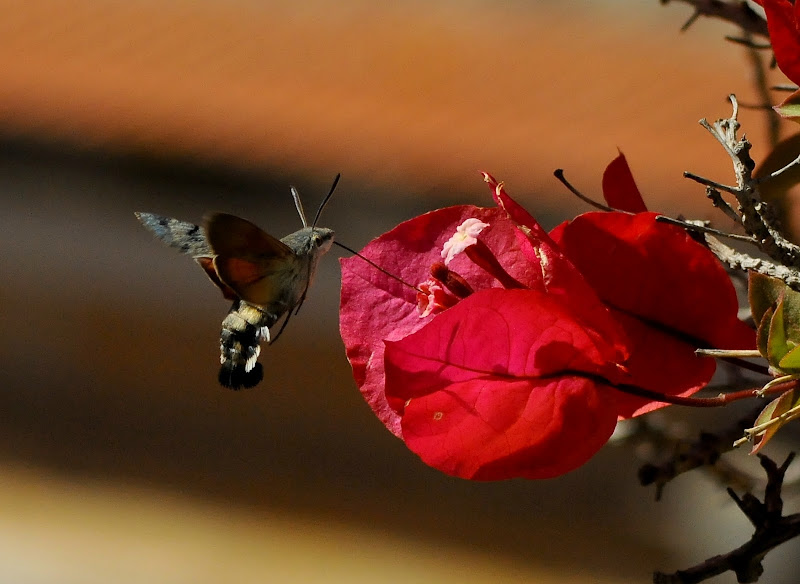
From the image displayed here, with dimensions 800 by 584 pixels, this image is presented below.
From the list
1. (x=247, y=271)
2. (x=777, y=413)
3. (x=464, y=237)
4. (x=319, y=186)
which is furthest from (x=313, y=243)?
(x=319, y=186)

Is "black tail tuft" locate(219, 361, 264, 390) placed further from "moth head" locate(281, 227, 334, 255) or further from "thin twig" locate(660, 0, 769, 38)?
"thin twig" locate(660, 0, 769, 38)

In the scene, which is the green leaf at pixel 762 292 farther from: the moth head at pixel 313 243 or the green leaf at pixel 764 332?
the moth head at pixel 313 243

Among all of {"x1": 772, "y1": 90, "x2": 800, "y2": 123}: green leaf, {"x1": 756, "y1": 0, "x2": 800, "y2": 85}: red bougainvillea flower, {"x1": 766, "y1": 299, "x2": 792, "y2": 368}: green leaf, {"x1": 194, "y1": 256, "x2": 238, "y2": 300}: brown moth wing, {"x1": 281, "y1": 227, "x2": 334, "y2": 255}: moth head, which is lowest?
{"x1": 766, "y1": 299, "x2": 792, "y2": 368}: green leaf

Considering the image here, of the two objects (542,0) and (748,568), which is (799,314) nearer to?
(748,568)

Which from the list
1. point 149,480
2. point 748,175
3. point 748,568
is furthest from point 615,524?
point 748,175

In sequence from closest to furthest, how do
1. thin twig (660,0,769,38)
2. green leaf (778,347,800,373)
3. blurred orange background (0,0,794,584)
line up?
Result: green leaf (778,347,800,373) → thin twig (660,0,769,38) → blurred orange background (0,0,794,584)

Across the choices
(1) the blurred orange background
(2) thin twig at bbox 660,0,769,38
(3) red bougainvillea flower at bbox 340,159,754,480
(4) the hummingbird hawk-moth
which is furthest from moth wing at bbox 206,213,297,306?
(1) the blurred orange background

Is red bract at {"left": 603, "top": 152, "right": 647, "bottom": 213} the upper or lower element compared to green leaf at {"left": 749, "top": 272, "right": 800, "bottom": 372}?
upper

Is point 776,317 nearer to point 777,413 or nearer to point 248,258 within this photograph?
point 777,413
